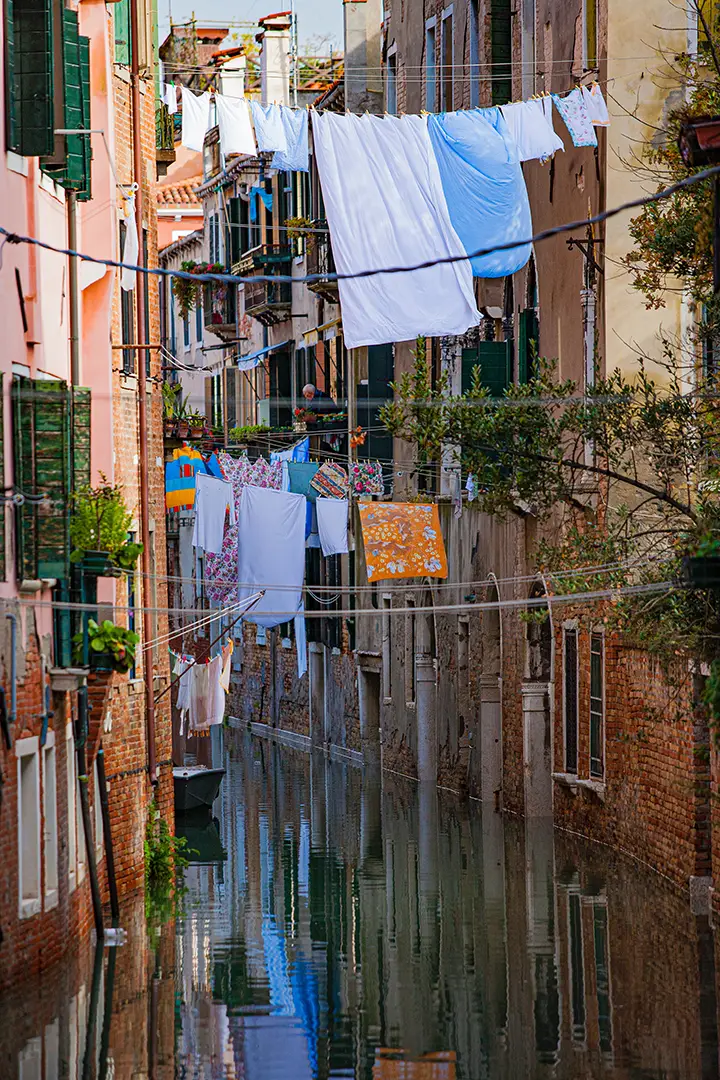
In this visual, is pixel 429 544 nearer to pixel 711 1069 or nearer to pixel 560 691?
pixel 560 691

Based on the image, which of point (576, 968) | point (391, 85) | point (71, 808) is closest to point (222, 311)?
point (391, 85)

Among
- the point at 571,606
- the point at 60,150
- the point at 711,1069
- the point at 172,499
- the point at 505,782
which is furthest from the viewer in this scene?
the point at 172,499

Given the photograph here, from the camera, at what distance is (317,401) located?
43188 millimetres

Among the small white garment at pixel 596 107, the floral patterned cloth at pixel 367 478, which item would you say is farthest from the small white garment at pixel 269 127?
the floral patterned cloth at pixel 367 478

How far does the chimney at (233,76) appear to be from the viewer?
3011 centimetres

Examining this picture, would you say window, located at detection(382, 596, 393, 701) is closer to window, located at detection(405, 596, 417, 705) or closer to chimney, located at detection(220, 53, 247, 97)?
window, located at detection(405, 596, 417, 705)

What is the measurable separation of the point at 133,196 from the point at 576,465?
24.6 ft

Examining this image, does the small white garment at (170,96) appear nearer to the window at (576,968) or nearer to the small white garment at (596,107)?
the small white garment at (596,107)

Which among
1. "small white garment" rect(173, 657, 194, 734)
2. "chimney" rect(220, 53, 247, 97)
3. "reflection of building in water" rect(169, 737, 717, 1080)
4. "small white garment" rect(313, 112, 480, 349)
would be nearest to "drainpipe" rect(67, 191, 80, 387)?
"small white garment" rect(313, 112, 480, 349)

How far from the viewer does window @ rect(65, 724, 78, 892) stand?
56.7ft

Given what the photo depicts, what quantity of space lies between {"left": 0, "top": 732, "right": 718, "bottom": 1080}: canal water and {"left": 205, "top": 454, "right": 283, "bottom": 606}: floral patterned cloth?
9.56 meters

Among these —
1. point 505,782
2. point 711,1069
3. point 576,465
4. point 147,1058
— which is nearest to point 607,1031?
point 711,1069

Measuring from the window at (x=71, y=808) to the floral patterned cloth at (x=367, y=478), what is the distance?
1820 centimetres

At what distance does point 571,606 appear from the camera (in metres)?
26.6
